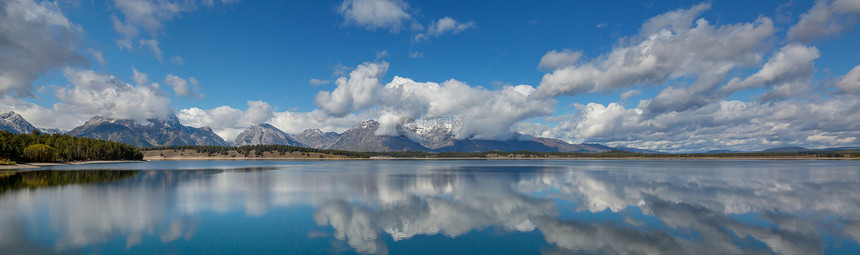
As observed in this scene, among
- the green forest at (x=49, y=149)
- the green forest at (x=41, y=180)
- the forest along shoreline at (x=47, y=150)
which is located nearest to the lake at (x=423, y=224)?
the green forest at (x=41, y=180)

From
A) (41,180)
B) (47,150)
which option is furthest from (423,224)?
(47,150)

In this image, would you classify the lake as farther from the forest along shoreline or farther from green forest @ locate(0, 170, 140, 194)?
the forest along shoreline

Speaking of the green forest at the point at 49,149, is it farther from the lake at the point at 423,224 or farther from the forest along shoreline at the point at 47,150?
the lake at the point at 423,224

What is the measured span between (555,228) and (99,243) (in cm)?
2782

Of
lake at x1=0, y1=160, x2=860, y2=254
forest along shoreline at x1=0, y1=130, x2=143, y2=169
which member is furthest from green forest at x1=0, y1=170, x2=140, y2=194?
forest along shoreline at x1=0, y1=130, x2=143, y2=169

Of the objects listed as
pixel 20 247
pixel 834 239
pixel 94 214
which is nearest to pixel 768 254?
pixel 834 239

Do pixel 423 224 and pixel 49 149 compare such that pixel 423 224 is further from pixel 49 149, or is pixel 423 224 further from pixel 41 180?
pixel 49 149

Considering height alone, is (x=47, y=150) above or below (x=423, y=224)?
above

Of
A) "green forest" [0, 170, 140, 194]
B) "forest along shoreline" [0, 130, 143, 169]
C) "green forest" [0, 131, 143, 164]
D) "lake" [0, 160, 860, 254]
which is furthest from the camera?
"green forest" [0, 131, 143, 164]

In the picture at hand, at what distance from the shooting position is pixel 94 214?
3064 centimetres

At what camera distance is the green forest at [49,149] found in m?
116

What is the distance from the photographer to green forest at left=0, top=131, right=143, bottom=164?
381 feet

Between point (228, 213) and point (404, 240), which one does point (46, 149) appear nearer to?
point (228, 213)

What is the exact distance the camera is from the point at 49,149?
134 m
